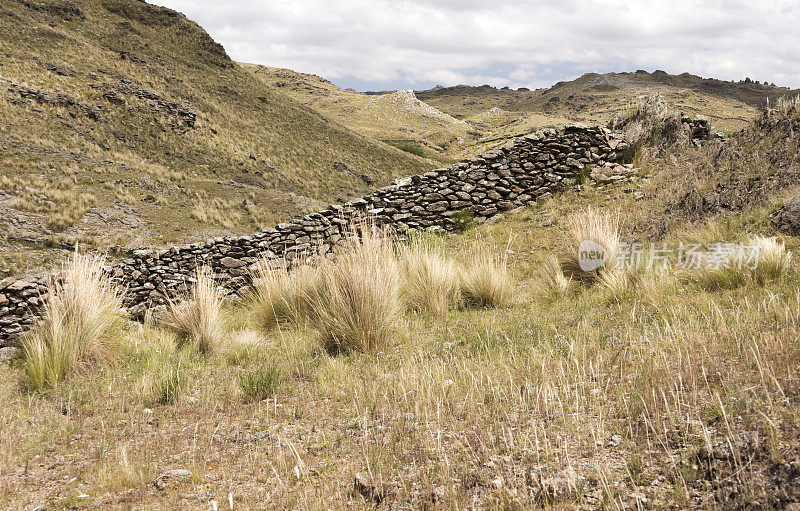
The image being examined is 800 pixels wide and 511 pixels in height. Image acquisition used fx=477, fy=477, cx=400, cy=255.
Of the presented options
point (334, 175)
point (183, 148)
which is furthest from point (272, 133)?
point (183, 148)

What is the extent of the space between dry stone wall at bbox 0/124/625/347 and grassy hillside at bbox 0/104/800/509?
14.5 feet

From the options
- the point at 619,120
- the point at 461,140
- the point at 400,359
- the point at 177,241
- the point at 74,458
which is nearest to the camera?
the point at 74,458

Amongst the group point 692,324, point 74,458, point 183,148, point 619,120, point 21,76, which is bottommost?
point 74,458

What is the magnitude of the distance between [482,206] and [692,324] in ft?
22.3

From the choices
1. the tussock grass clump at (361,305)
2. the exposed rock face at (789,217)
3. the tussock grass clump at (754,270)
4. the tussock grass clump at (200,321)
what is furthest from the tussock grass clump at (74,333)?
the exposed rock face at (789,217)

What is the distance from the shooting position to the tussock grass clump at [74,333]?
484cm

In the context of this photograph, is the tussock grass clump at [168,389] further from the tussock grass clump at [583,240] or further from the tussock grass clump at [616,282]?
the tussock grass clump at [583,240]

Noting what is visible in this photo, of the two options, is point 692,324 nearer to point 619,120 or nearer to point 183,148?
point 619,120

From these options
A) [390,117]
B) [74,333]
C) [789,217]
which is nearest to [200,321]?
[74,333]

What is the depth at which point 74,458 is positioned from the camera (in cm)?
301

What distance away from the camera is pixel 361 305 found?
462cm

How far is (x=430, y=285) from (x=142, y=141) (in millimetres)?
34292

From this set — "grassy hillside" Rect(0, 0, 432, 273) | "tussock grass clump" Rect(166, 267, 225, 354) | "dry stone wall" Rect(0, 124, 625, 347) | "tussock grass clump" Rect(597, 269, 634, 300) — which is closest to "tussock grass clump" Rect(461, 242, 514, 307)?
"tussock grass clump" Rect(597, 269, 634, 300)

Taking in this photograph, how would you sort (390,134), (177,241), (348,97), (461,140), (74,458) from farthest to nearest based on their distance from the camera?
(348,97) → (461,140) → (390,134) → (177,241) → (74,458)
